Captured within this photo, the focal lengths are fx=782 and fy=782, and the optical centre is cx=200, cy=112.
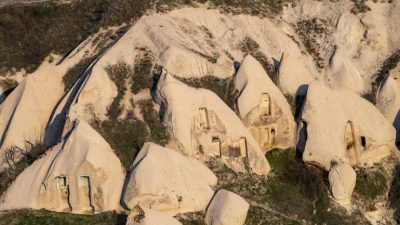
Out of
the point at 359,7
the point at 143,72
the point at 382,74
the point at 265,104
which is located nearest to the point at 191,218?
the point at 265,104

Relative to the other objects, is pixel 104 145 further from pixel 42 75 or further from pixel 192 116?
pixel 42 75

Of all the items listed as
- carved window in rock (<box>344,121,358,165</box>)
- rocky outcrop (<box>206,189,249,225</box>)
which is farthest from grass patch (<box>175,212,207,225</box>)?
carved window in rock (<box>344,121,358,165</box>)

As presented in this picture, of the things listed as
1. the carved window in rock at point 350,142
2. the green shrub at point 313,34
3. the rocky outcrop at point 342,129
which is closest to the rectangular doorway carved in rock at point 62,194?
the rocky outcrop at point 342,129

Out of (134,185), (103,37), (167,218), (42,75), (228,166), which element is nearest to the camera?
(167,218)

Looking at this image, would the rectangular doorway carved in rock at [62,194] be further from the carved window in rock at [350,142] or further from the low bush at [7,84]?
the carved window in rock at [350,142]

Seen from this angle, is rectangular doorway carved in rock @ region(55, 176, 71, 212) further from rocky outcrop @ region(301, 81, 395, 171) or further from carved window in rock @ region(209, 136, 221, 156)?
rocky outcrop @ region(301, 81, 395, 171)

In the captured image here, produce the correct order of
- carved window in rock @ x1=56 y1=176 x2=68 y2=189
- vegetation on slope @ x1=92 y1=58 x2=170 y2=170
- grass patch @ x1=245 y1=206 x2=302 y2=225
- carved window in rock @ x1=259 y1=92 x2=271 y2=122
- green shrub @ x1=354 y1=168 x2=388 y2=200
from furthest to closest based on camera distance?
carved window in rock @ x1=259 y1=92 x2=271 y2=122
green shrub @ x1=354 y1=168 x2=388 y2=200
vegetation on slope @ x1=92 y1=58 x2=170 y2=170
carved window in rock @ x1=56 y1=176 x2=68 y2=189
grass patch @ x1=245 y1=206 x2=302 y2=225

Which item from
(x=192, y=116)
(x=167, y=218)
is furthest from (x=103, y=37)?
(x=167, y=218)
